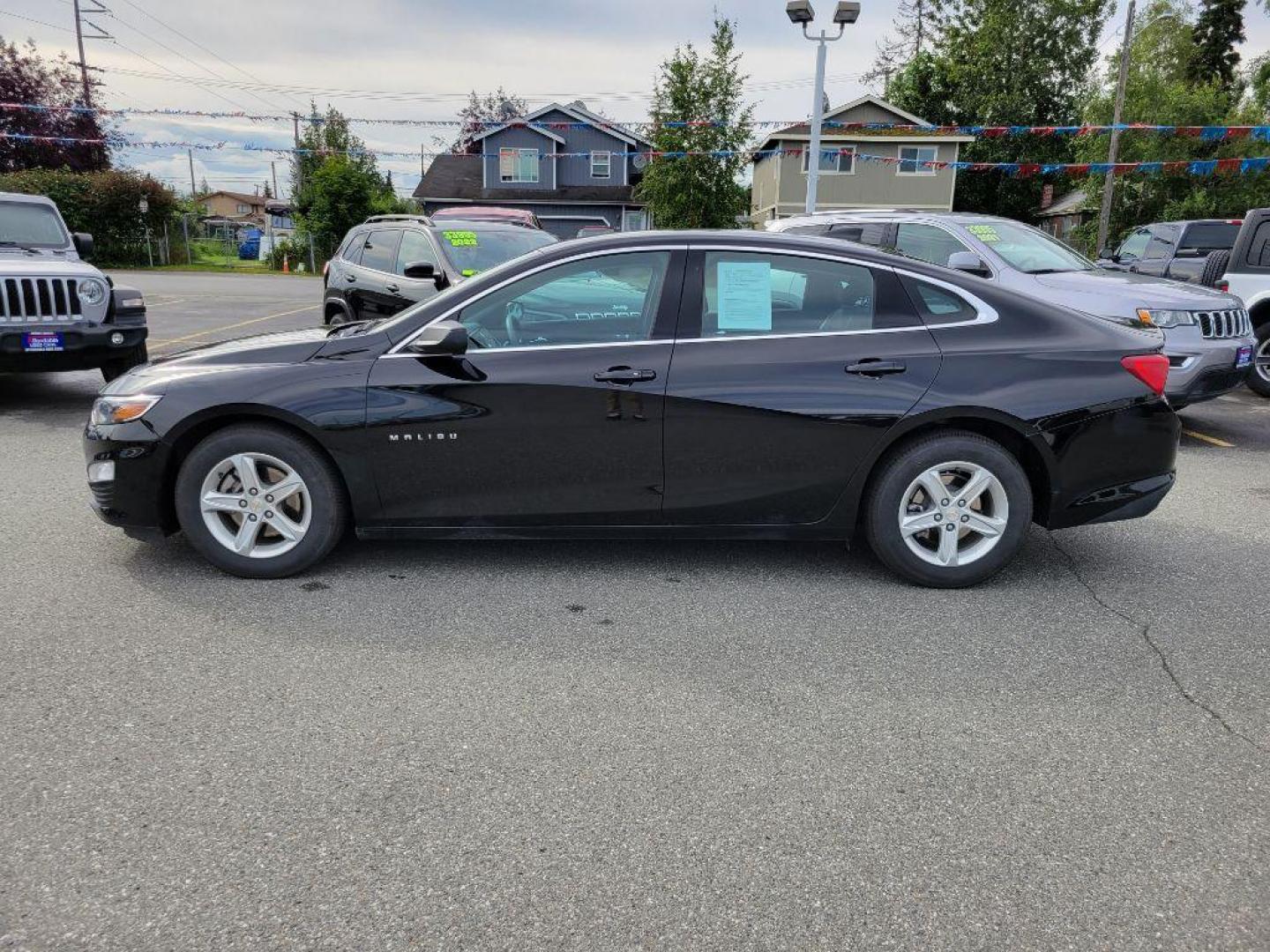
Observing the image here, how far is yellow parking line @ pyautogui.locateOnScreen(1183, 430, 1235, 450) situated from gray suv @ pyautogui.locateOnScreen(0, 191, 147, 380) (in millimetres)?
9754

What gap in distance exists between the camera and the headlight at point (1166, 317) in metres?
8.03

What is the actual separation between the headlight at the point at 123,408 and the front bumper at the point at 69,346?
4.76 metres

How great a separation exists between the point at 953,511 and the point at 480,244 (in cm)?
693

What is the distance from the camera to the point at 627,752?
123 inches

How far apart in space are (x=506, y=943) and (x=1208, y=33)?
2266 inches

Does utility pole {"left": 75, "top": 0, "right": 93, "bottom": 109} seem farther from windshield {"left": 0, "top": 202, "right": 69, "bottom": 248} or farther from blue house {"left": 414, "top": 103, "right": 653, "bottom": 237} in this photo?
windshield {"left": 0, "top": 202, "right": 69, "bottom": 248}

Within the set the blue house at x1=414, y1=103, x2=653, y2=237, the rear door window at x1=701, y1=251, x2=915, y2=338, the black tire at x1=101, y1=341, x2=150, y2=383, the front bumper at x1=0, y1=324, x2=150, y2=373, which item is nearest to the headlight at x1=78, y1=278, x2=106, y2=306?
the front bumper at x1=0, y1=324, x2=150, y2=373

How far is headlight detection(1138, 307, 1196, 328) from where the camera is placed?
8.03 m

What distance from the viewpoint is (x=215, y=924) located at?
2.30m

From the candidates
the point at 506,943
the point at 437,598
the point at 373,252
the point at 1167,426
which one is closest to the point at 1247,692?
the point at 1167,426

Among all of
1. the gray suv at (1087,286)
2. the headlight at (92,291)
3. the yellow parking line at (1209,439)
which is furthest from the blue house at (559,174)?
the yellow parking line at (1209,439)

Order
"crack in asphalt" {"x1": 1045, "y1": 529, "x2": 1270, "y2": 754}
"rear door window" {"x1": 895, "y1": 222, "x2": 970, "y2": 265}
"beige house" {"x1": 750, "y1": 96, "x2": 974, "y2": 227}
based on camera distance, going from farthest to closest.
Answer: "beige house" {"x1": 750, "y1": 96, "x2": 974, "y2": 227}, "rear door window" {"x1": 895, "y1": 222, "x2": 970, "y2": 265}, "crack in asphalt" {"x1": 1045, "y1": 529, "x2": 1270, "y2": 754}

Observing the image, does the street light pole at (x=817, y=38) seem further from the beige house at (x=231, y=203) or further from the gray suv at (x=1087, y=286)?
the beige house at (x=231, y=203)

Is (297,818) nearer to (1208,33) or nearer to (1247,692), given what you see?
(1247,692)
